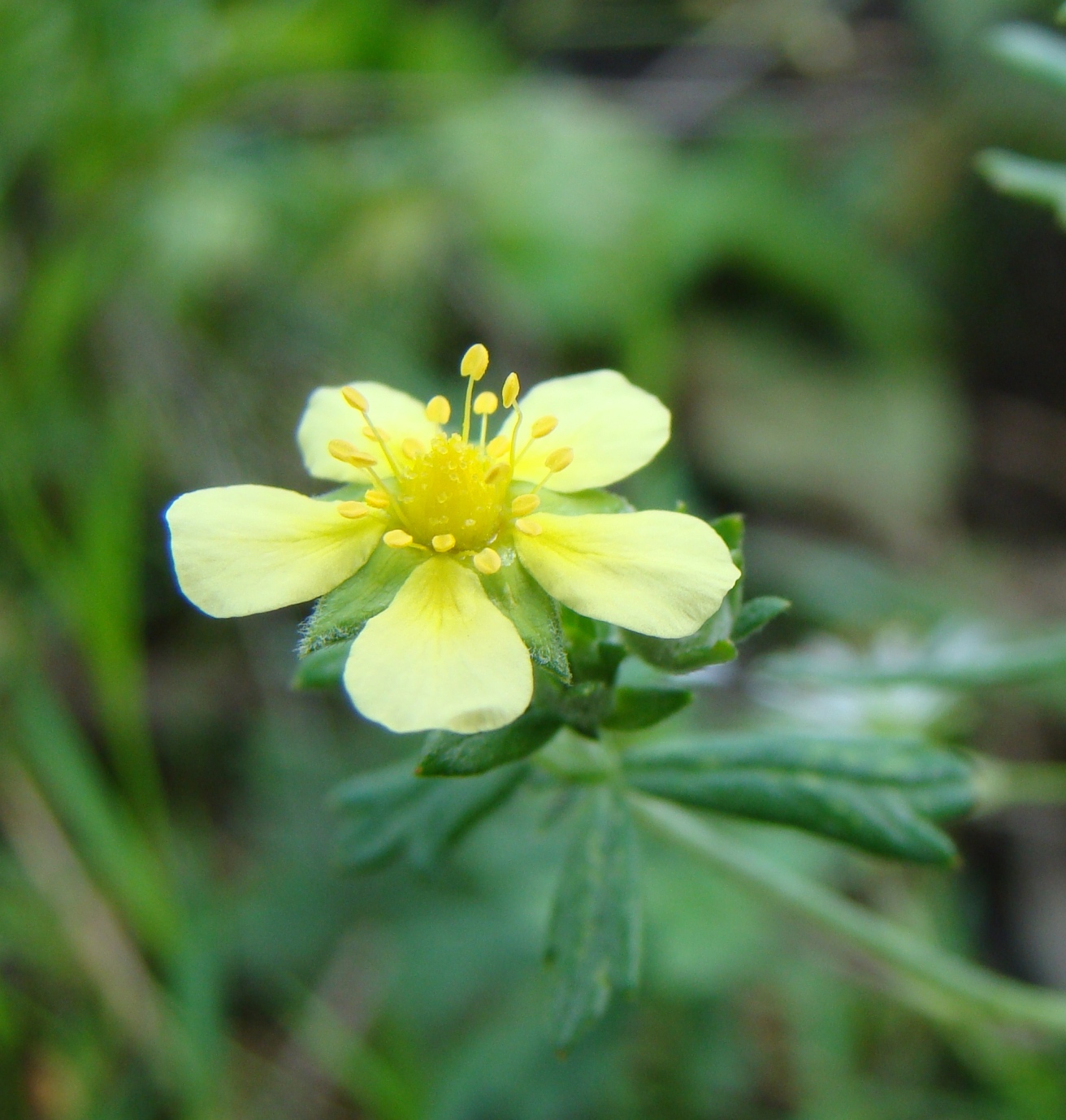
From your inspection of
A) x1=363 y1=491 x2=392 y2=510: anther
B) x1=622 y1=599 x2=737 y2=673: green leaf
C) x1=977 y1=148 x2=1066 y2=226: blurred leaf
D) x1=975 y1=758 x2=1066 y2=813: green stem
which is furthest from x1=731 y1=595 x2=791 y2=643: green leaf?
x1=975 y1=758 x2=1066 y2=813: green stem

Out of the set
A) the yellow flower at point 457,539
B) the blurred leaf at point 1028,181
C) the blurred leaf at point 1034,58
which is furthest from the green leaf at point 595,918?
the blurred leaf at point 1034,58

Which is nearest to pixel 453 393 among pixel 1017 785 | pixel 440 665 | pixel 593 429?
pixel 1017 785

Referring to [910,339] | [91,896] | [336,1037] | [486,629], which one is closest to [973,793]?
[486,629]

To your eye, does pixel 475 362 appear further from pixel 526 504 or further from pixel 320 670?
pixel 320 670

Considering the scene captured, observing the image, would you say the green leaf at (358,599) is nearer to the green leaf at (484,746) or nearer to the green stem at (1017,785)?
the green leaf at (484,746)

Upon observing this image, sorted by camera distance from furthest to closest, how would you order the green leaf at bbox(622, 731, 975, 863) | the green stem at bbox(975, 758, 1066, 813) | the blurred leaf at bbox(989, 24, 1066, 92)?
Answer: the green stem at bbox(975, 758, 1066, 813) → the blurred leaf at bbox(989, 24, 1066, 92) → the green leaf at bbox(622, 731, 975, 863)

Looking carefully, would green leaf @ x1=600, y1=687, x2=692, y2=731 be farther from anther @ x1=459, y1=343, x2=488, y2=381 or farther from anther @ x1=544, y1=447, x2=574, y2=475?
anther @ x1=459, y1=343, x2=488, y2=381
